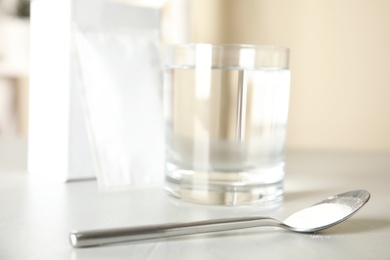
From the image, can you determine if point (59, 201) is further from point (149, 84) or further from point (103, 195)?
point (149, 84)

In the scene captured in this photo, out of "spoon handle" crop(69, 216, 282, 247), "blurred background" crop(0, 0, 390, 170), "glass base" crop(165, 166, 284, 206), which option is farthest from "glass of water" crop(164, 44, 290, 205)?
"blurred background" crop(0, 0, 390, 170)

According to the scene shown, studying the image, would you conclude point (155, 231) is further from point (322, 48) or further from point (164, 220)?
point (322, 48)

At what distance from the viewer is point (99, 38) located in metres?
0.66

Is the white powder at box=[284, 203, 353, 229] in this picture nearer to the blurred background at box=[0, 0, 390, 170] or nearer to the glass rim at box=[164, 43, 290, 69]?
the glass rim at box=[164, 43, 290, 69]

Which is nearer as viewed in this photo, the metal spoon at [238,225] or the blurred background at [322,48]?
the metal spoon at [238,225]

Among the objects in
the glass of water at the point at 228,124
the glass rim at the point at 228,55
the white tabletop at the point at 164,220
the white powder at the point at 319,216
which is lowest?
the white tabletop at the point at 164,220

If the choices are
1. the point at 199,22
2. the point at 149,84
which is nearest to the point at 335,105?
the point at 199,22

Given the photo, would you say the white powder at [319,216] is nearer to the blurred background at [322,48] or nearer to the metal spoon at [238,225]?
the metal spoon at [238,225]

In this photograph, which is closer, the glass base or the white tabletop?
the white tabletop

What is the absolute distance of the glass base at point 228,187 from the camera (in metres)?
0.56

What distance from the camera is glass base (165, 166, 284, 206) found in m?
0.56

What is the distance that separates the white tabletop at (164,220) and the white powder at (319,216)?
1 cm

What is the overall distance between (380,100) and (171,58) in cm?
125

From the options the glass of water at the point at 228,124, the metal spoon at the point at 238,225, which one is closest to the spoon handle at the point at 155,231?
the metal spoon at the point at 238,225
